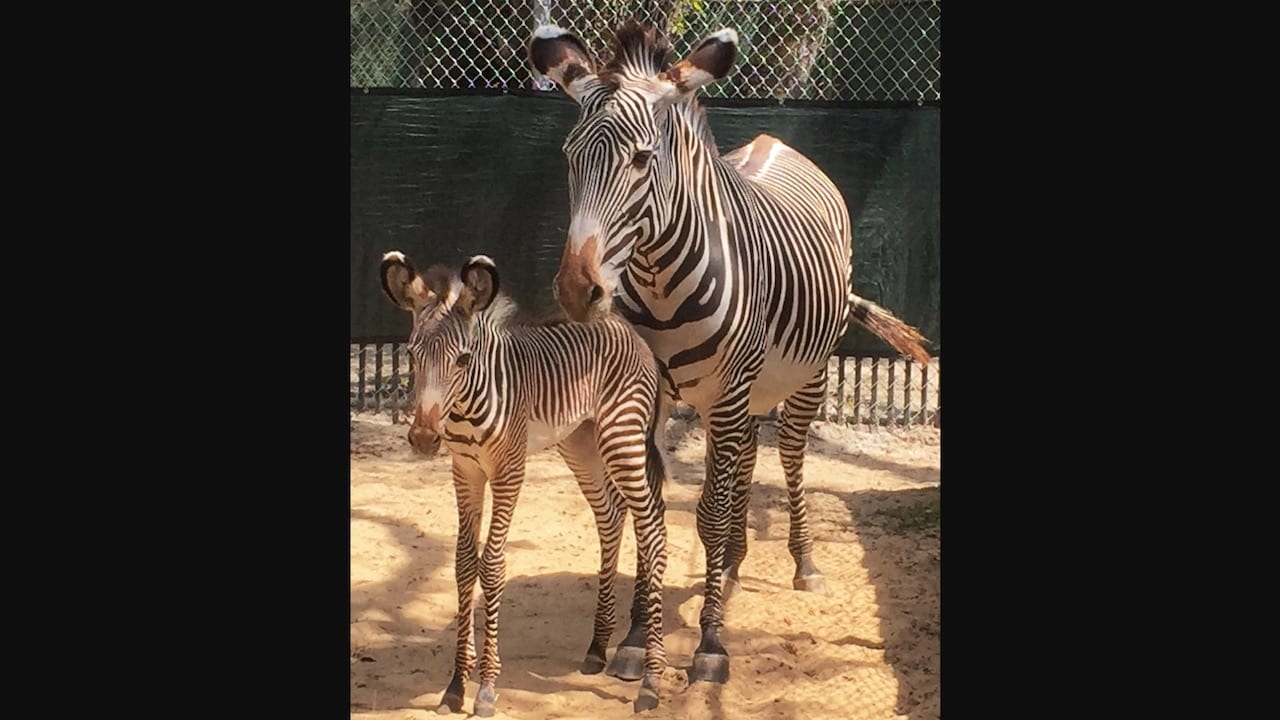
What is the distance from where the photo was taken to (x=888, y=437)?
8.94m

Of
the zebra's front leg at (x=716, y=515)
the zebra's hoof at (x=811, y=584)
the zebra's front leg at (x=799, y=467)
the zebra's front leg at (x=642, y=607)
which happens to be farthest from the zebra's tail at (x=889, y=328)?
the zebra's front leg at (x=642, y=607)

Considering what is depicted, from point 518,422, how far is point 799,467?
2.38 metres

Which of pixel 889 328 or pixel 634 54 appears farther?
pixel 889 328

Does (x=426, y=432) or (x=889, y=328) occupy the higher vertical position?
(x=889, y=328)

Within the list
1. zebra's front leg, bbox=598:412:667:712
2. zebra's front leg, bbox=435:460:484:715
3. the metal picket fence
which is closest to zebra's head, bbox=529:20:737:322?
zebra's front leg, bbox=598:412:667:712

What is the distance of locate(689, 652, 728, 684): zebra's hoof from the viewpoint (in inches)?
205

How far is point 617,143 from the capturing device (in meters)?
4.58

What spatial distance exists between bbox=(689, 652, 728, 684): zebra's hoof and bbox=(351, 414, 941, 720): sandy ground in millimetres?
39

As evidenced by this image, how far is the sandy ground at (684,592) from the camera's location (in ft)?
16.7

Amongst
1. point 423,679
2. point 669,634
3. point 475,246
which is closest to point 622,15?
point 475,246

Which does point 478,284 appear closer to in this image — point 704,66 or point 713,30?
point 704,66

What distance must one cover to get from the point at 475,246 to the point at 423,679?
333 cm

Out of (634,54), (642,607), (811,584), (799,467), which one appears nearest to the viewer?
(634,54)

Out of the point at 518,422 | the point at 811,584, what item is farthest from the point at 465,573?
the point at 811,584
